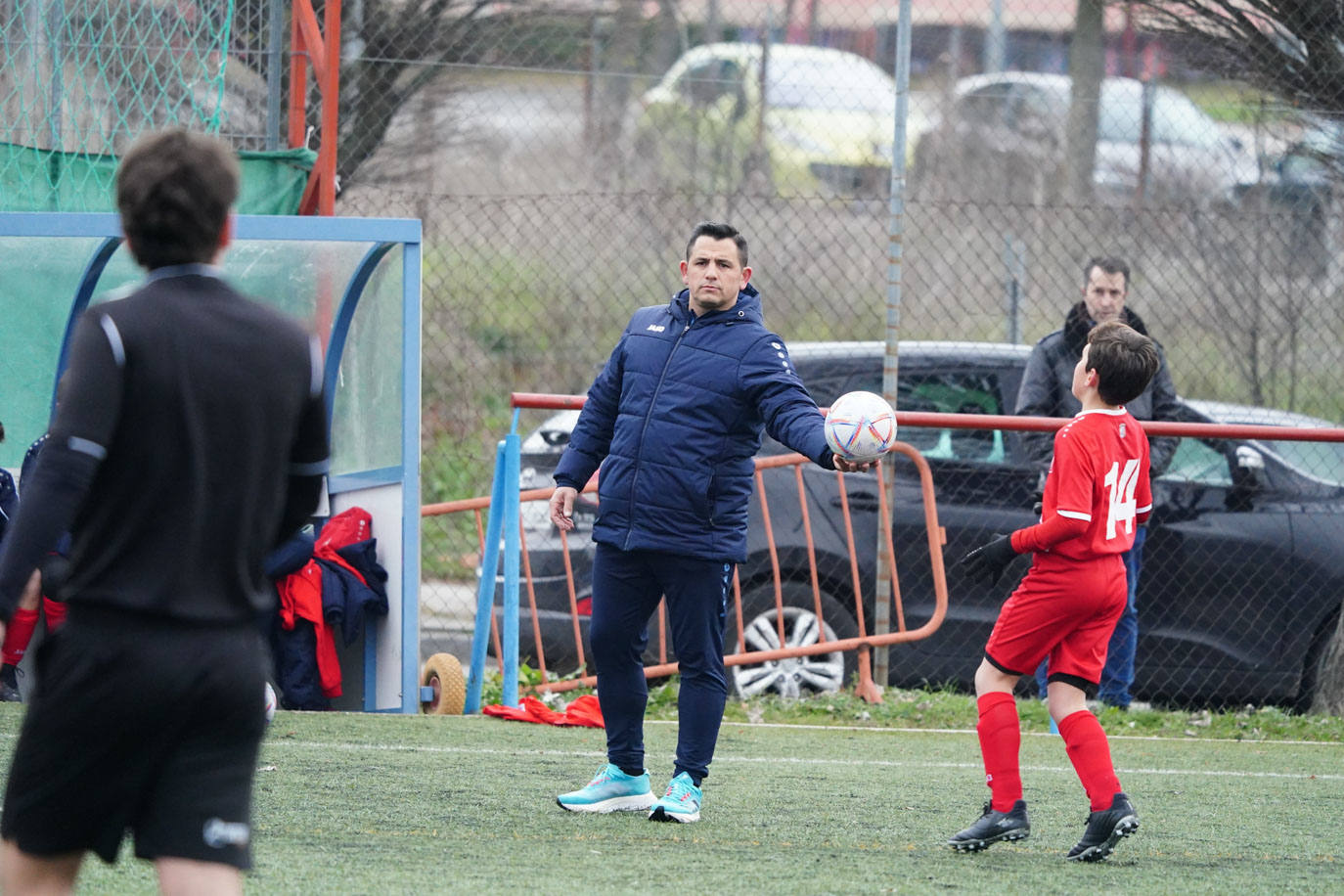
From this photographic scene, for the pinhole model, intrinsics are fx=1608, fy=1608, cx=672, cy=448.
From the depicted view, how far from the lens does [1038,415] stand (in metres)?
7.70

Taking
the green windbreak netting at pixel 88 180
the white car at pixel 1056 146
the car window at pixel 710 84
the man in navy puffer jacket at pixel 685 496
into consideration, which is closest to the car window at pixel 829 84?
the car window at pixel 710 84

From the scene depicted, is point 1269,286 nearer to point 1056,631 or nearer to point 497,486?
point 497,486

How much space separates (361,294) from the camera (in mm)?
7504

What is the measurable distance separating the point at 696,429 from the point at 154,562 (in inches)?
98.4

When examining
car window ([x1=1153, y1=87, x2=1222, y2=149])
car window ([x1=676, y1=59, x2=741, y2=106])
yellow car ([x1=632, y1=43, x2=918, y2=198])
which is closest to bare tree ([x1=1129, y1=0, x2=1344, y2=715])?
car window ([x1=1153, y1=87, x2=1222, y2=149])

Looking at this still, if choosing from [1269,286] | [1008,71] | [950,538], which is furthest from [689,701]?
[1008,71]

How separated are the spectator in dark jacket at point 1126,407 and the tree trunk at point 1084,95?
3.90 metres

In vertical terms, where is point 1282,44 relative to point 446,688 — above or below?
above

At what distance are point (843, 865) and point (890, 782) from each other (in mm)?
1574

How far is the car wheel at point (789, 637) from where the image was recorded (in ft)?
26.1

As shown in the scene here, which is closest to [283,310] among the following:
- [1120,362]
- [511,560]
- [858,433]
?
[511,560]

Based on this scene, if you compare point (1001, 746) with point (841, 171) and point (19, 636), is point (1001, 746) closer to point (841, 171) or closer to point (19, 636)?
point (19, 636)

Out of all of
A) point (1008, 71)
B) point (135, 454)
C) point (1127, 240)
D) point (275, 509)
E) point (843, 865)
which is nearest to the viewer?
point (135, 454)

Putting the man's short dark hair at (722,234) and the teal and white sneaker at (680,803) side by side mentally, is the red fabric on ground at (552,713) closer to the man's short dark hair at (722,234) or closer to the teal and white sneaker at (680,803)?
the teal and white sneaker at (680,803)
